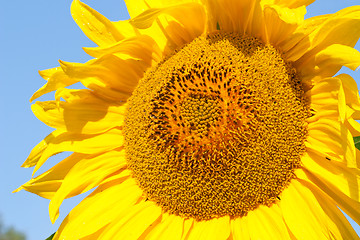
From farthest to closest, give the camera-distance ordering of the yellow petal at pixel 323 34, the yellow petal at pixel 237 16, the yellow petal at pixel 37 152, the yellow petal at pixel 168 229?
the yellow petal at pixel 37 152 → the yellow petal at pixel 168 229 → the yellow petal at pixel 237 16 → the yellow petal at pixel 323 34

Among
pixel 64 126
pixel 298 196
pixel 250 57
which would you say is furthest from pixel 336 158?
pixel 64 126

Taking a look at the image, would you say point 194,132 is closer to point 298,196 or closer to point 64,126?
point 298,196

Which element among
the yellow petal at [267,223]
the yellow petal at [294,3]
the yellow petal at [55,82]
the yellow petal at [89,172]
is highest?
the yellow petal at [55,82]

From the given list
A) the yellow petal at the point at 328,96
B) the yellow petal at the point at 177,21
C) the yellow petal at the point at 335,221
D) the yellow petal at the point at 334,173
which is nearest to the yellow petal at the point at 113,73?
the yellow petal at the point at 177,21

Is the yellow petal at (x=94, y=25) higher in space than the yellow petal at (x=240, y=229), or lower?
higher

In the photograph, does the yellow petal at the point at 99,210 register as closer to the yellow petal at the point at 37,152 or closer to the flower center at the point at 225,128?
the flower center at the point at 225,128

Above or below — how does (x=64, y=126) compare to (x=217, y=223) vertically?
above

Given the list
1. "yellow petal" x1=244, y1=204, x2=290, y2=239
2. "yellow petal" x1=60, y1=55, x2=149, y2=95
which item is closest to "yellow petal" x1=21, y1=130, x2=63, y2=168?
"yellow petal" x1=60, y1=55, x2=149, y2=95
